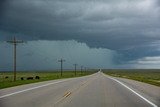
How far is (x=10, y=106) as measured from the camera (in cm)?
1552

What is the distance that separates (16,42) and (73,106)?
42430 mm

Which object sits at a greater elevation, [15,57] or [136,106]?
[15,57]

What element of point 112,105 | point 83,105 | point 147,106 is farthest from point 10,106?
point 147,106

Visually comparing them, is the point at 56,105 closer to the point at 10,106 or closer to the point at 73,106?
the point at 73,106

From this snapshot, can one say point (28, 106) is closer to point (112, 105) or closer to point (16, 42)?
point (112, 105)

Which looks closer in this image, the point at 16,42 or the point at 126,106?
the point at 126,106

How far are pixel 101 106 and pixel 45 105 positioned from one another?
2.43 meters

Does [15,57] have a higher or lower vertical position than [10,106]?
higher

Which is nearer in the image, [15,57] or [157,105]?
[157,105]

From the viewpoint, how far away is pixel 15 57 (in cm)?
5591

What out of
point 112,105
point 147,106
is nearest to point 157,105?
point 147,106

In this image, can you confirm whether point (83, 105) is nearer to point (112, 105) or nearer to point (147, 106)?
point (112, 105)

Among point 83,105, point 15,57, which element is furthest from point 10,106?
point 15,57

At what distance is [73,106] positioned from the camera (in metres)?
15.5
